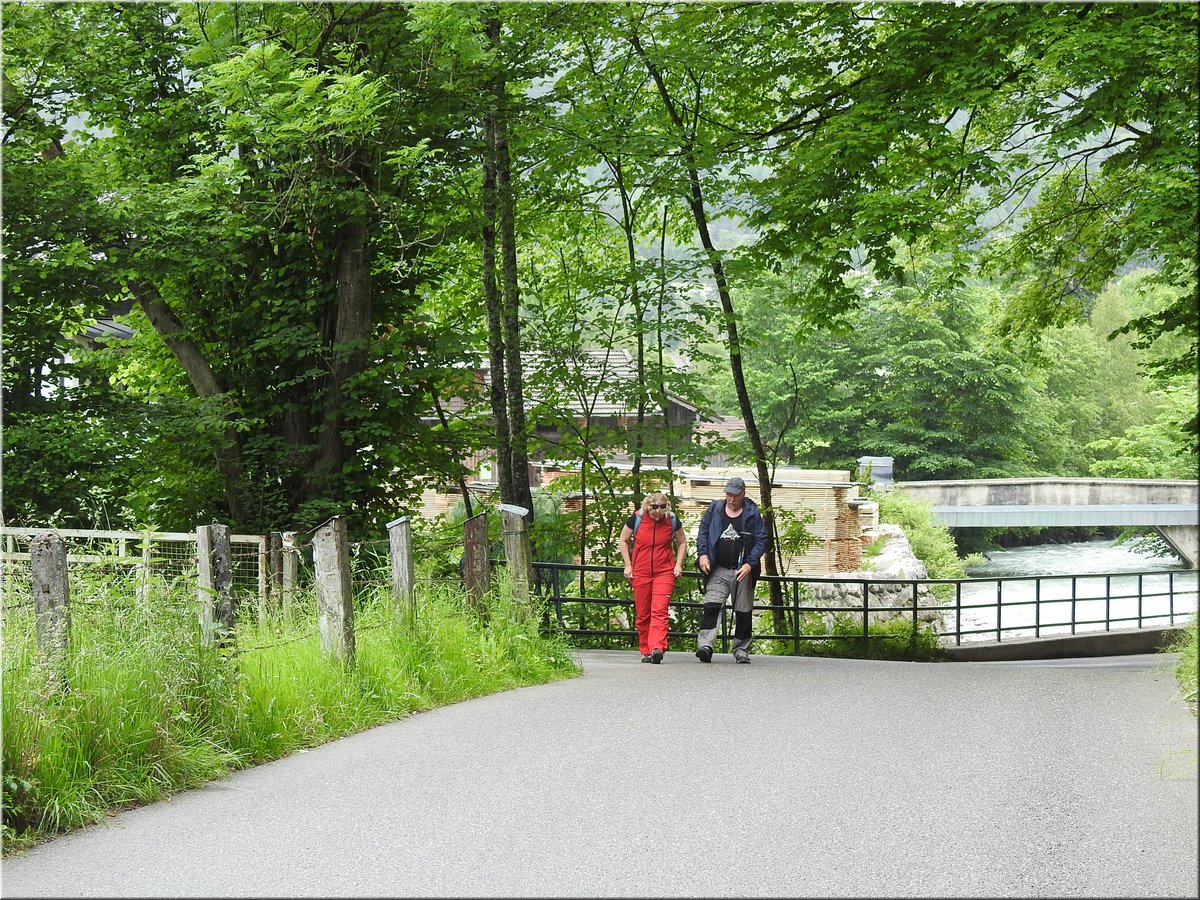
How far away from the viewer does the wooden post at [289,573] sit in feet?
34.0

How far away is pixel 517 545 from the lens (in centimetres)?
1286

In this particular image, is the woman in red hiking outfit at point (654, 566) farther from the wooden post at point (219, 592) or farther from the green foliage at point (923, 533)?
the green foliage at point (923, 533)

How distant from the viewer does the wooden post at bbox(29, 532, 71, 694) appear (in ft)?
21.8

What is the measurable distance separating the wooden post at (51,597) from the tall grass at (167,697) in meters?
0.08

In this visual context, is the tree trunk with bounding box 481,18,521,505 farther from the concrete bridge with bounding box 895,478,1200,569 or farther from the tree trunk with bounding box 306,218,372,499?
the concrete bridge with bounding box 895,478,1200,569

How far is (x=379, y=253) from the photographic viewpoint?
18.8 metres

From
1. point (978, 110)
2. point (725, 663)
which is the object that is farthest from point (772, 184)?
point (725, 663)

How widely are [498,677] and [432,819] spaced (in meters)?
4.92

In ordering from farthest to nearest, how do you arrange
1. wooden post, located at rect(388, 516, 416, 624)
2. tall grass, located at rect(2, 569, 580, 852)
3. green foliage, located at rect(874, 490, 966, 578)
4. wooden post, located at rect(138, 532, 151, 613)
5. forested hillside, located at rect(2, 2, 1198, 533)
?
1. green foliage, located at rect(874, 490, 966, 578)
2. forested hillside, located at rect(2, 2, 1198, 533)
3. wooden post, located at rect(388, 516, 416, 624)
4. wooden post, located at rect(138, 532, 151, 613)
5. tall grass, located at rect(2, 569, 580, 852)

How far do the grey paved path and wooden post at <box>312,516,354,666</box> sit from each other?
76cm

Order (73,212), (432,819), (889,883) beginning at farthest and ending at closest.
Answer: (73,212) → (432,819) → (889,883)

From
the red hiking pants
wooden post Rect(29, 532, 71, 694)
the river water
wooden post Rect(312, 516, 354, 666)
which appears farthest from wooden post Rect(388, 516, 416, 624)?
the river water

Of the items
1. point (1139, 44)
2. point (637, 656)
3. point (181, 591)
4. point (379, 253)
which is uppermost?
point (1139, 44)

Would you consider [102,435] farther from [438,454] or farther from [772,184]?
[772,184]
